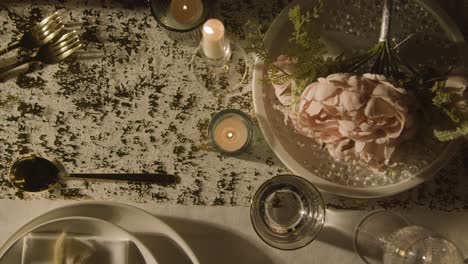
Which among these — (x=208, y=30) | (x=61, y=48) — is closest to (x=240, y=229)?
(x=208, y=30)

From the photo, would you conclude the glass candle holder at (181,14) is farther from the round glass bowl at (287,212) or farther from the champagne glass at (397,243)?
the champagne glass at (397,243)

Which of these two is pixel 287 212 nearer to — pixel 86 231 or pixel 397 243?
pixel 397 243

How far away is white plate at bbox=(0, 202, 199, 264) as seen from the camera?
0.77 metres

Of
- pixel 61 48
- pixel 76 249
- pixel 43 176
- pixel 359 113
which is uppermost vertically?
pixel 61 48

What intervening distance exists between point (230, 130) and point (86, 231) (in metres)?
0.28

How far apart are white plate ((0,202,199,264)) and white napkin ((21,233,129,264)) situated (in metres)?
0.03

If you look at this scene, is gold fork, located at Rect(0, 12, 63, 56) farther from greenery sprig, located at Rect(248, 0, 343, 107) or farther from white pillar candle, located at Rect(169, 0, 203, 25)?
greenery sprig, located at Rect(248, 0, 343, 107)

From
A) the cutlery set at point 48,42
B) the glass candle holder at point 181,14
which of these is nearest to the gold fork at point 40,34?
the cutlery set at point 48,42

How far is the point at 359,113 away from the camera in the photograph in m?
0.59

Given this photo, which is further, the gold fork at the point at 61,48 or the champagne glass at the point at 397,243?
the gold fork at the point at 61,48

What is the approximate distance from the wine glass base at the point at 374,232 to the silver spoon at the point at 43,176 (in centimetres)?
32

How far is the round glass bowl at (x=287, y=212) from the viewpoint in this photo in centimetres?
79

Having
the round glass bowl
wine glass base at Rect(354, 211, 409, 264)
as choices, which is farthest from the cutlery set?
wine glass base at Rect(354, 211, 409, 264)

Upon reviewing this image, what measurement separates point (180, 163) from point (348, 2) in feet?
1.25
